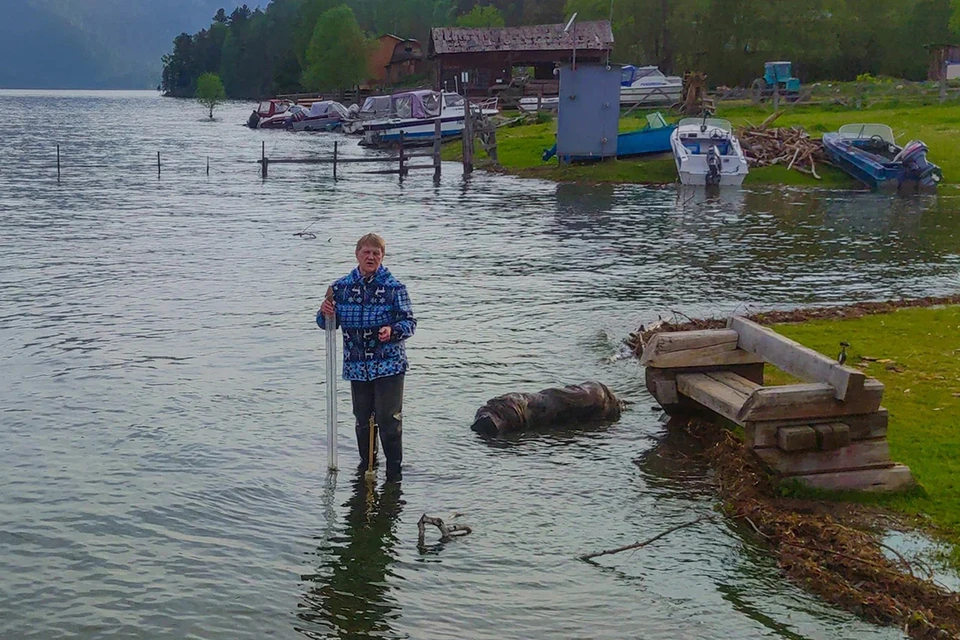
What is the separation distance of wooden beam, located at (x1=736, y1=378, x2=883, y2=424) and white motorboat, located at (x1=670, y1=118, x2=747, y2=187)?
29.1 m

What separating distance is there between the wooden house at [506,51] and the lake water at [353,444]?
56.2 metres

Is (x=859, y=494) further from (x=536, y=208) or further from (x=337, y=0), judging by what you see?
(x=337, y=0)

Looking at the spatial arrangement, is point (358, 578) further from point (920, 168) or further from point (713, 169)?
point (920, 168)

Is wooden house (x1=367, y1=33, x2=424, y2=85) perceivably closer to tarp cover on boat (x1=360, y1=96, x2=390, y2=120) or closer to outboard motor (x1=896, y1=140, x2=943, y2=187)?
tarp cover on boat (x1=360, y1=96, x2=390, y2=120)

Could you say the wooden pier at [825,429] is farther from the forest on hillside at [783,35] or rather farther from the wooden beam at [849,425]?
the forest on hillside at [783,35]

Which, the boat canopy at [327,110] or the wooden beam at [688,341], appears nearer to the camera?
the wooden beam at [688,341]

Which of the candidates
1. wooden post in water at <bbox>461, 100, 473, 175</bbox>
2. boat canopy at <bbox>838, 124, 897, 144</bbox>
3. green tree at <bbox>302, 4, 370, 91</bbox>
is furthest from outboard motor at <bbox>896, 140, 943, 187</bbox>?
green tree at <bbox>302, 4, 370, 91</bbox>

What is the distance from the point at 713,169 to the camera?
121 ft

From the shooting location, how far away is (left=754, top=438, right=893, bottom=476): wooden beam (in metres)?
8.98

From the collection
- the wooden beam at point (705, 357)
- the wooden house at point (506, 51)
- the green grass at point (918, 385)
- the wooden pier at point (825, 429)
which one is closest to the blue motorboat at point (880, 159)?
the green grass at point (918, 385)

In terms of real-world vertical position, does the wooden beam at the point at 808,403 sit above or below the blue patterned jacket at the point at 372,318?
below

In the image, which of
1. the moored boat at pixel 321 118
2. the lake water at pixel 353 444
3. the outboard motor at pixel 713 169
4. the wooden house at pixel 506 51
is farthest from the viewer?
the moored boat at pixel 321 118

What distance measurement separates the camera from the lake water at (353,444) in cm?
764

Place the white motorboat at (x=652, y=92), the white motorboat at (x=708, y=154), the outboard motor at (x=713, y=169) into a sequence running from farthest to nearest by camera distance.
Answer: the white motorboat at (x=652, y=92)
the white motorboat at (x=708, y=154)
the outboard motor at (x=713, y=169)
